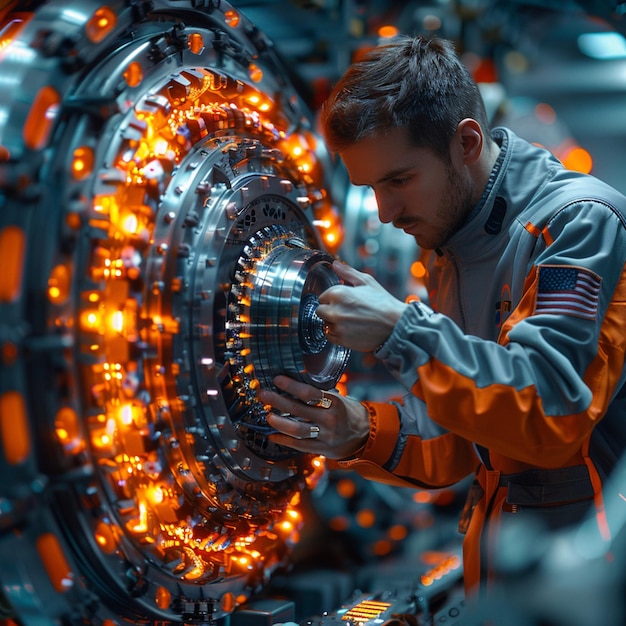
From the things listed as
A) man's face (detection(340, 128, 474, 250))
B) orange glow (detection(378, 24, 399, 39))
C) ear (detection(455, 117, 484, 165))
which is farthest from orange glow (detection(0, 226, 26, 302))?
orange glow (detection(378, 24, 399, 39))

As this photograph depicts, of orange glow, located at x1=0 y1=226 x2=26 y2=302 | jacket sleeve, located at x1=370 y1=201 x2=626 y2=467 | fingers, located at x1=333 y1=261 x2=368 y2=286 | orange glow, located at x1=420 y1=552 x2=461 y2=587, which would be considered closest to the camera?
orange glow, located at x1=0 y1=226 x2=26 y2=302

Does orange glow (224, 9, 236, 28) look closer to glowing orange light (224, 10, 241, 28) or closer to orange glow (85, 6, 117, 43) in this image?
glowing orange light (224, 10, 241, 28)

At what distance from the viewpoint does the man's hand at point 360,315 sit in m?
1.08

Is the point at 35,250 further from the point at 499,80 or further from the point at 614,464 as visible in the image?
the point at 499,80

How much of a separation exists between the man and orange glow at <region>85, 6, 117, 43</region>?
36 cm

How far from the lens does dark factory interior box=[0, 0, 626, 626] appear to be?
916 millimetres

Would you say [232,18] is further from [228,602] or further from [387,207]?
[228,602]

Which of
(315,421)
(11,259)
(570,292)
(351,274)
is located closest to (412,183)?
(351,274)

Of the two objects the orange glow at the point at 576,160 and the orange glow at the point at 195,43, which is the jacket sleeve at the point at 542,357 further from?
the orange glow at the point at 576,160

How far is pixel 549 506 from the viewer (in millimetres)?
1273

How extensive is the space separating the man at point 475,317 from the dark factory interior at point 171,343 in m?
Result: 0.07

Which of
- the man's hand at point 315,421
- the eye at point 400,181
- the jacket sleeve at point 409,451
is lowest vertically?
the jacket sleeve at point 409,451

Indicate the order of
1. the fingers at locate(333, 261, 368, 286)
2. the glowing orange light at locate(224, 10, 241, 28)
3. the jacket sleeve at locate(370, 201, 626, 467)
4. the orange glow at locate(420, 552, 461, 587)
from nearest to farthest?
the jacket sleeve at locate(370, 201, 626, 467)
the fingers at locate(333, 261, 368, 286)
the glowing orange light at locate(224, 10, 241, 28)
the orange glow at locate(420, 552, 461, 587)

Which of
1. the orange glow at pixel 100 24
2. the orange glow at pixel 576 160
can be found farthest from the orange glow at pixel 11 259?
the orange glow at pixel 576 160
